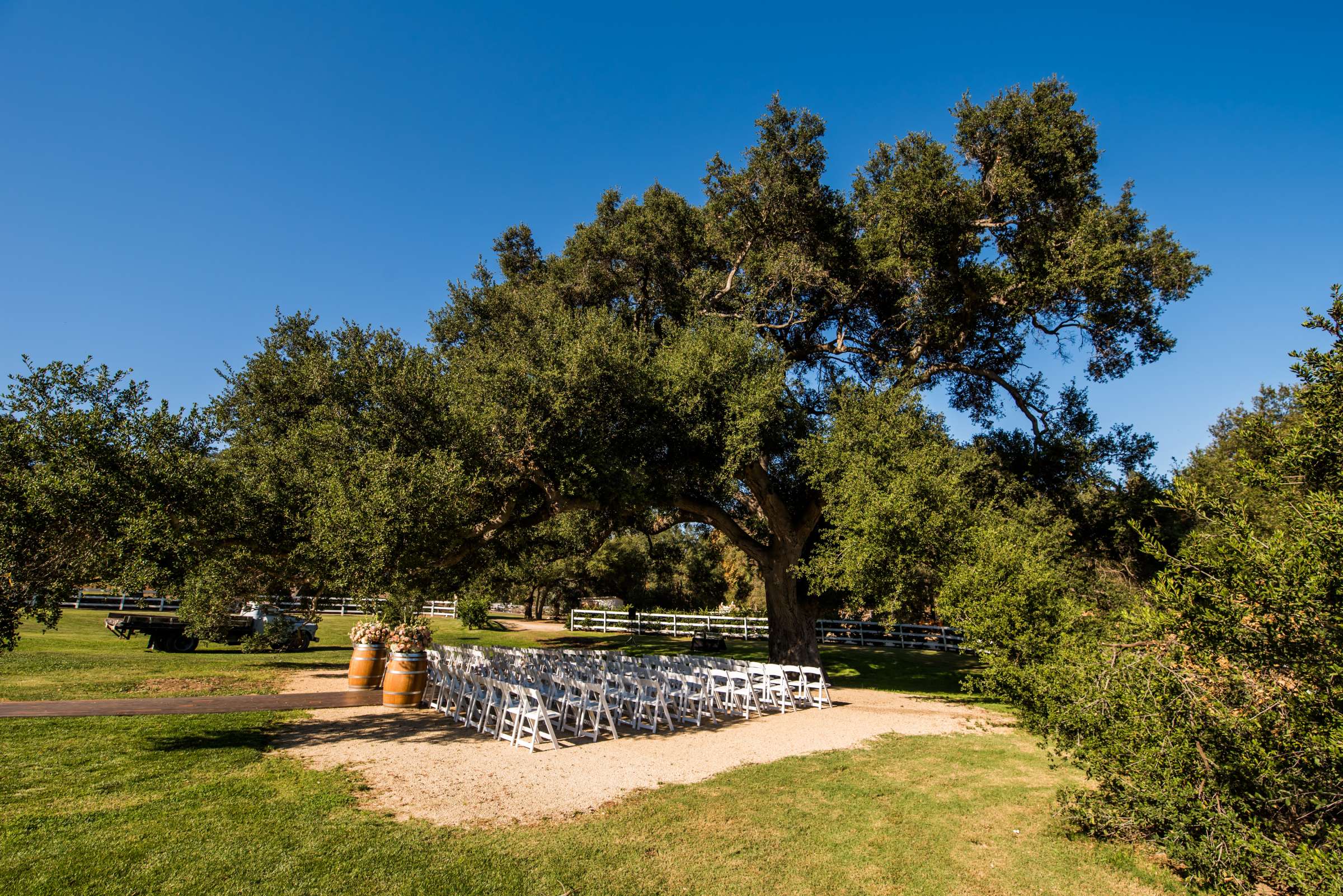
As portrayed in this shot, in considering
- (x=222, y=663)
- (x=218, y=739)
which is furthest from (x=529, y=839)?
(x=222, y=663)

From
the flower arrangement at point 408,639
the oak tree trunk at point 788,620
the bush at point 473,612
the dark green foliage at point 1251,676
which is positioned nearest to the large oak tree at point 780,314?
the oak tree trunk at point 788,620

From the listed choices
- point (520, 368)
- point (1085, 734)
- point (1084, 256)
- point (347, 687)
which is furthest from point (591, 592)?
point (1085, 734)

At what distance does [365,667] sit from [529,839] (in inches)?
405

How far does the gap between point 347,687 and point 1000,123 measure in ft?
76.7

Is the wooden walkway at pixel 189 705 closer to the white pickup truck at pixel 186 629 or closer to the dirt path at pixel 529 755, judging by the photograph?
the dirt path at pixel 529 755

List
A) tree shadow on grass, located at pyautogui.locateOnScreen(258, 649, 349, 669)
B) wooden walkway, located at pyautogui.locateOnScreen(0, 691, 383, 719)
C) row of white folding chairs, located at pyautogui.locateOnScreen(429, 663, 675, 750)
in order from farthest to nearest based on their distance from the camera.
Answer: tree shadow on grass, located at pyautogui.locateOnScreen(258, 649, 349, 669)
wooden walkway, located at pyautogui.locateOnScreen(0, 691, 383, 719)
row of white folding chairs, located at pyautogui.locateOnScreen(429, 663, 675, 750)

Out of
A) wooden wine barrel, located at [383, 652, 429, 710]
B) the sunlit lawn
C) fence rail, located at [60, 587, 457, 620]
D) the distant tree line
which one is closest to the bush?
the sunlit lawn

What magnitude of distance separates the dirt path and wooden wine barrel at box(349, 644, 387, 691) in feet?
7.41

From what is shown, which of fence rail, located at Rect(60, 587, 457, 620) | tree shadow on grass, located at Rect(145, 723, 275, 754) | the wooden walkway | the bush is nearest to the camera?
tree shadow on grass, located at Rect(145, 723, 275, 754)

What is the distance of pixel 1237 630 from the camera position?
4.52m

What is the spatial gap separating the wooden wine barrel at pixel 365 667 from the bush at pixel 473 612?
15.9m

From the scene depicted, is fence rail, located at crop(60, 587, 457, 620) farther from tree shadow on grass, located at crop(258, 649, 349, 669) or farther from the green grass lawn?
the green grass lawn

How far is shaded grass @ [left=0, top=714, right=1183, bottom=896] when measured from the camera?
4.95 m

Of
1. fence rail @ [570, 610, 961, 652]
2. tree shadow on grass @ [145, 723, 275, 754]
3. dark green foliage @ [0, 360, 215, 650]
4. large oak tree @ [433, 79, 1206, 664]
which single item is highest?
large oak tree @ [433, 79, 1206, 664]
